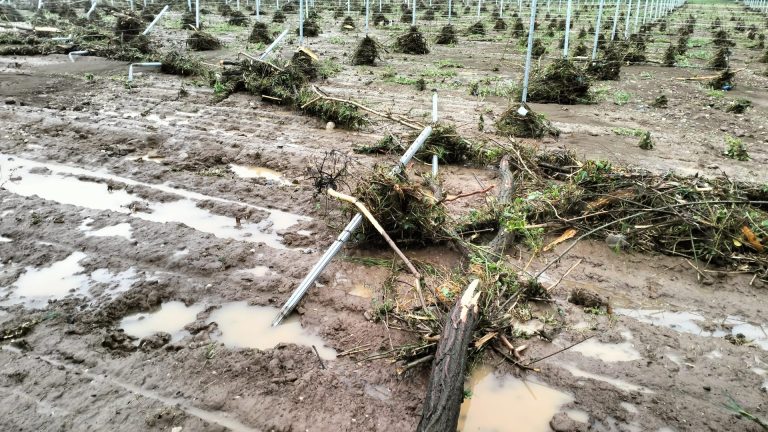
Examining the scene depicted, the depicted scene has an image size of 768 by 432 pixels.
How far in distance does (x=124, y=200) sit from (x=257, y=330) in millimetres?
2936

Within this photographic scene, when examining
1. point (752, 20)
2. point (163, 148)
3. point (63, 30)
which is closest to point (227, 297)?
point (163, 148)

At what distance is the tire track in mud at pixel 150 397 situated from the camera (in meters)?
3.11

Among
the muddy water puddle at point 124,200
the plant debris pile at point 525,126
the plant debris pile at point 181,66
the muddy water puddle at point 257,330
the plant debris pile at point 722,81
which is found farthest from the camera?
the plant debris pile at point 181,66

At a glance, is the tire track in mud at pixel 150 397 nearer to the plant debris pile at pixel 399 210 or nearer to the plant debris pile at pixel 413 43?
the plant debris pile at pixel 399 210

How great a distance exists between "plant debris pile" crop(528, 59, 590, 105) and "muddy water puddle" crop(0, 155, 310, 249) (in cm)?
661

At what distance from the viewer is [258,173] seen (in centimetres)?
670

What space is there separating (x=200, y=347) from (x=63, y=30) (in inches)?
661

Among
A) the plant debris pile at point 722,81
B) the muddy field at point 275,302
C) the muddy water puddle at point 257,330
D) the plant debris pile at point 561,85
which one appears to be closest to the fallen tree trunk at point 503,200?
the muddy field at point 275,302

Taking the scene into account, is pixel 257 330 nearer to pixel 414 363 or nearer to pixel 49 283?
pixel 414 363

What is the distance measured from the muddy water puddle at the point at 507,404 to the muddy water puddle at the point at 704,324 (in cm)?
125

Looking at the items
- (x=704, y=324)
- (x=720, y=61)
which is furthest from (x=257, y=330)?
(x=720, y=61)

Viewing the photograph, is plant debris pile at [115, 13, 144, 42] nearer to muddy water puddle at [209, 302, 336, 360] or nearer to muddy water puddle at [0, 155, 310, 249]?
muddy water puddle at [0, 155, 310, 249]

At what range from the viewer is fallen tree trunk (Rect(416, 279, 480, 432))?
2855 mm

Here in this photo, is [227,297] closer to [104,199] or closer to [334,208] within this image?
[334,208]
